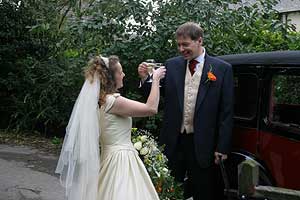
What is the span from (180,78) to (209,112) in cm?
41

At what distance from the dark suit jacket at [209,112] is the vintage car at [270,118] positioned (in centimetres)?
63

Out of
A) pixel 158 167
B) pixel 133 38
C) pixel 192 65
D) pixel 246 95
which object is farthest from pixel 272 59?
pixel 133 38

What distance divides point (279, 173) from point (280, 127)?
42 cm

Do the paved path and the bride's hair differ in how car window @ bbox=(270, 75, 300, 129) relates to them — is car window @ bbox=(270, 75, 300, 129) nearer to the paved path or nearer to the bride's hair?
the bride's hair

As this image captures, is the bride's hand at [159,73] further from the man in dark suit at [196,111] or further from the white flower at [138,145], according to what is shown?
the white flower at [138,145]

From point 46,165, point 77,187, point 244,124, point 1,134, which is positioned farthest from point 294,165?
point 1,134

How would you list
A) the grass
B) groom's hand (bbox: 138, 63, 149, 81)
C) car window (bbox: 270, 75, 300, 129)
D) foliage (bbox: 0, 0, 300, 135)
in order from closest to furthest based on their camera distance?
groom's hand (bbox: 138, 63, 149, 81) < car window (bbox: 270, 75, 300, 129) < foliage (bbox: 0, 0, 300, 135) < the grass

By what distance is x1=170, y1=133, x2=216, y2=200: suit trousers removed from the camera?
13.8 feet

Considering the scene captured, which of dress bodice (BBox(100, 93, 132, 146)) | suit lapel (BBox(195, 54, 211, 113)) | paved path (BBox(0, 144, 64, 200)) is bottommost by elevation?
paved path (BBox(0, 144, 64, 200))

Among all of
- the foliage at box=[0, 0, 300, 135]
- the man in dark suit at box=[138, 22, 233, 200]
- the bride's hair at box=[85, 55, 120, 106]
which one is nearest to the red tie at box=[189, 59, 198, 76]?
the man in dark suit at box=[138, 22, 233, 200]

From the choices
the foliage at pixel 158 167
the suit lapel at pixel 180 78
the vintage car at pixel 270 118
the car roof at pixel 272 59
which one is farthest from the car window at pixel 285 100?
the foliage at pixel 158 167

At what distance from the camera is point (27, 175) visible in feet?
24.0

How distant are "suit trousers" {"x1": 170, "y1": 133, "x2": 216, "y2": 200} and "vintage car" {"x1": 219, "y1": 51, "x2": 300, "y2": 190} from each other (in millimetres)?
608

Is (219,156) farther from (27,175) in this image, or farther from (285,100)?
(27,175)
